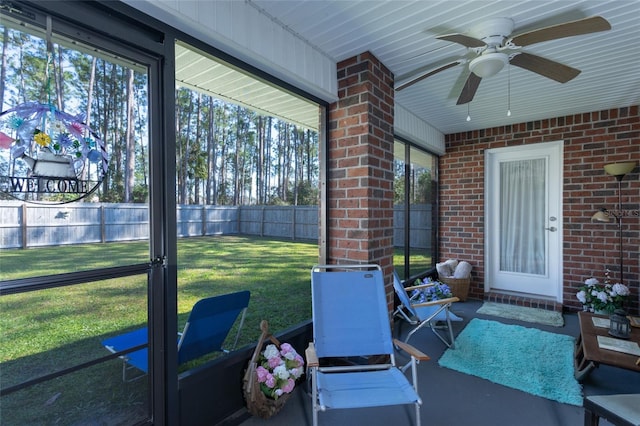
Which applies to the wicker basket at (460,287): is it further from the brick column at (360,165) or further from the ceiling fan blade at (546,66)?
the ceiling fan blade at (546,66)

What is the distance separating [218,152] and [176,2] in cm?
86

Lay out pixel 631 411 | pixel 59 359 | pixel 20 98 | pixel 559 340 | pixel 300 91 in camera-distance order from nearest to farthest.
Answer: pixel 20 98 → pixel 631 411 → pixel 59 359 → pixel 300 91 → pixel 559 340

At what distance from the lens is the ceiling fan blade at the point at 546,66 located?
6.78 feet

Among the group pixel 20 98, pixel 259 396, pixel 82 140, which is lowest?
pixel 259 396

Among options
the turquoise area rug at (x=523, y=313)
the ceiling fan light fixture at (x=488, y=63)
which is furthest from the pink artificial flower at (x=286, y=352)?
the turquoise area rug at (x=523, y=313)

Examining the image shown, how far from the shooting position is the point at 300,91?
2537 mm

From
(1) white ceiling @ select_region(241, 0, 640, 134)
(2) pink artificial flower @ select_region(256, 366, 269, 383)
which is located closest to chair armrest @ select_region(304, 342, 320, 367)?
(2) pink artificial flower @ select_region(256, 366, 269, 383)

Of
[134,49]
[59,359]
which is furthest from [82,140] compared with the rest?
[59,359]

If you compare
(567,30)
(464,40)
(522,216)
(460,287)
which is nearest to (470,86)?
(464,40)

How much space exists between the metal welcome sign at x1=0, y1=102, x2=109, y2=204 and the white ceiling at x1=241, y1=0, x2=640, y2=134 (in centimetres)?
127

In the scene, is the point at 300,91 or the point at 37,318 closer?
the point at 37,318

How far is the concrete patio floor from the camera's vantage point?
6.54ft

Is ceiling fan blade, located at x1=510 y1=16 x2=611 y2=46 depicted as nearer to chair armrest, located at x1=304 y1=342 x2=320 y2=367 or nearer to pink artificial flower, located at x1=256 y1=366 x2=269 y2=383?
chair armrest, located at x1=304 y1=342 x2=320 y2=367

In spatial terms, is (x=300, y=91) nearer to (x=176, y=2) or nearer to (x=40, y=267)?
(x=176, y=2)
